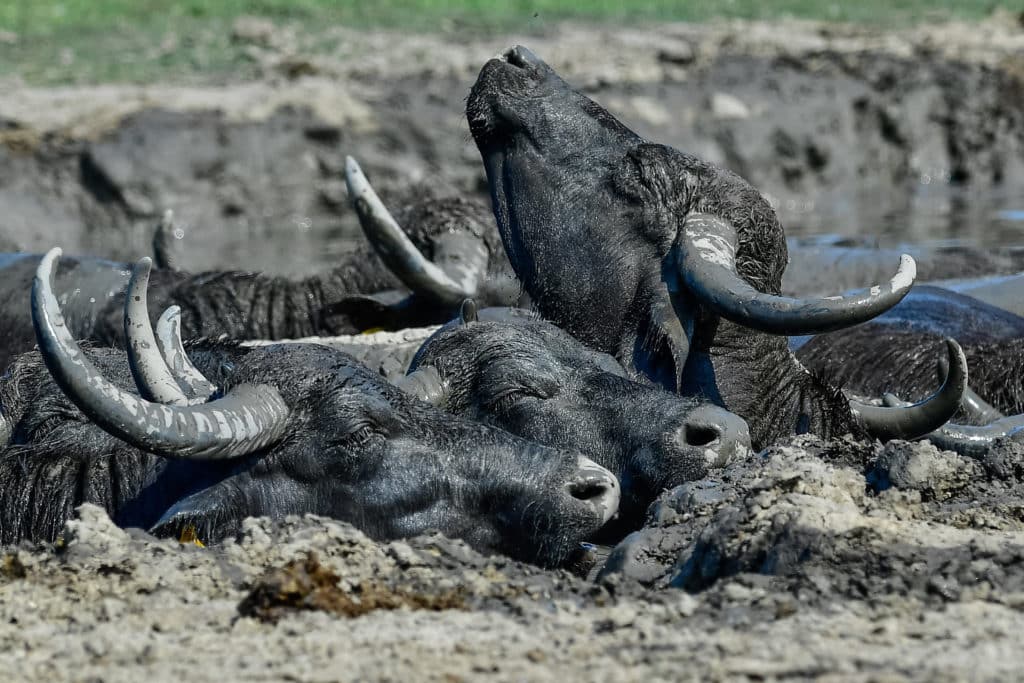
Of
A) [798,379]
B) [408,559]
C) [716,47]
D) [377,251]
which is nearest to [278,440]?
[408,559]

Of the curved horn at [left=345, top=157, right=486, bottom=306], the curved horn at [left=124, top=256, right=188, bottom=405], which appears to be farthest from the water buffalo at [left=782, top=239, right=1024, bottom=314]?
the curved horn at [left=124, top=256, right=188, bottom=405]

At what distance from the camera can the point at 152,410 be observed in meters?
5.39

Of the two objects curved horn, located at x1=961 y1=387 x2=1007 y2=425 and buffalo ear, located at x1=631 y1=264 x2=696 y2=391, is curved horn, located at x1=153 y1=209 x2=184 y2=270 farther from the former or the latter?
curved horn, located at x1=961 y1=387 x2=1007 y2=425

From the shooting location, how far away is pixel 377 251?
9.79 meters

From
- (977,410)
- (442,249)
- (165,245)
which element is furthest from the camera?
(165,245)

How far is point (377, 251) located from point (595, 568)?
4.31 m

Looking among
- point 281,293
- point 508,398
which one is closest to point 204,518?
point 508,398

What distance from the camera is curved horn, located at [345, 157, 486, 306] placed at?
379 inches

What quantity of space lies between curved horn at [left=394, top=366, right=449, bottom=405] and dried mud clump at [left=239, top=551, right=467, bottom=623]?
5.72 feet

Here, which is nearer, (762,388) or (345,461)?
(345,461)

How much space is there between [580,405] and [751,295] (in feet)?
2.50

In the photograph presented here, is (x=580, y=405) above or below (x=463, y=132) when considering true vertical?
above

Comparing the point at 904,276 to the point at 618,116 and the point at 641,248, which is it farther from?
the point at 618,116

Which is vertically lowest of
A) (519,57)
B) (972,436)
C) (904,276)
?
(972,436)
